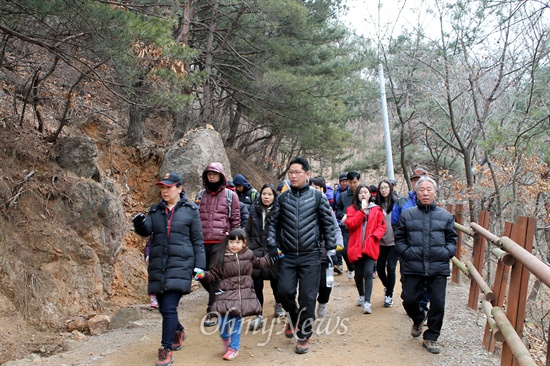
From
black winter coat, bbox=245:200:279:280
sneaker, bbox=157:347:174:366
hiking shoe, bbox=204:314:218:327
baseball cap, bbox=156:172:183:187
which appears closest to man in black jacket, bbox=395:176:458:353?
black winter coat, bbox=245:200:279:280

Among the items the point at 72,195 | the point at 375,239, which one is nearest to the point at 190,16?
the point at 72,195

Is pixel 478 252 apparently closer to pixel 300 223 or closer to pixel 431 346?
pixel 431 346

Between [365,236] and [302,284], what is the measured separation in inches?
69.0

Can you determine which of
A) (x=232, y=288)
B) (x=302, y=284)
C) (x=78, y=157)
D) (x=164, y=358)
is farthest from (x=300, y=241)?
(x=78, y=157)

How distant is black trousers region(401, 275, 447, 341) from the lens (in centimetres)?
477

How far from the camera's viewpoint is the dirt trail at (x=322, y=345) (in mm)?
4676

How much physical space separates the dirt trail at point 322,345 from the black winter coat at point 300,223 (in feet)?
3.71

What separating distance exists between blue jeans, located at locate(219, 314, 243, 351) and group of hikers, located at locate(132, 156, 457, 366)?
0.03 ft

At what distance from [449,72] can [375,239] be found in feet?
30.2

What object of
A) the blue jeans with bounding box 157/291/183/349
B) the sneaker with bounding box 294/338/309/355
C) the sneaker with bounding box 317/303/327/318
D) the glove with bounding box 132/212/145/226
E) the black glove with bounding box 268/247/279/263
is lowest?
the sneaker with bounding box 294/338/309/355

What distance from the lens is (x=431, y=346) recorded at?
489cm

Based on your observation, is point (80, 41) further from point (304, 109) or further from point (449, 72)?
point (449, 72)

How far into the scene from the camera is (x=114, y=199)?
312 inches

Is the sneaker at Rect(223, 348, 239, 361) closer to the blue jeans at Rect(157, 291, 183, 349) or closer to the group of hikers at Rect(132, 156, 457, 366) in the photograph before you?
the group of hikers at Rect(132, 156, 457, 366)
